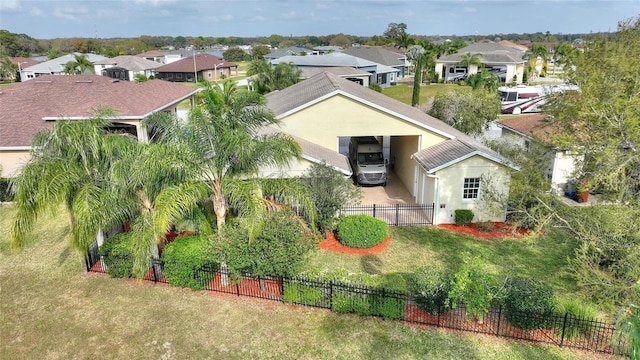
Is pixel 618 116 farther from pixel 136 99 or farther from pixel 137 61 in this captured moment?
pixel 137 61

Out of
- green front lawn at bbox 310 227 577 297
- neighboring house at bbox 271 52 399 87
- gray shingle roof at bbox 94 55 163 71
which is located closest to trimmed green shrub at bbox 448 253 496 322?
green front lawn at bbox 310 227 577 297

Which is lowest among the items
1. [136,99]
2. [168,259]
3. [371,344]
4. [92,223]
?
[371,344]

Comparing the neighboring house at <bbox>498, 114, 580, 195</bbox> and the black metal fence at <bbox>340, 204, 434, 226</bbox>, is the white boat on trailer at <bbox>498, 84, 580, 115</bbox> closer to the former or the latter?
the neighboring house at <bbox>498, 114, 580, 195</bbox>

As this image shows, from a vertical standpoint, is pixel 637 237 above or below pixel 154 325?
above

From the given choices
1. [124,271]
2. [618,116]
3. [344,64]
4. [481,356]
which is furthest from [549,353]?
[344,64]

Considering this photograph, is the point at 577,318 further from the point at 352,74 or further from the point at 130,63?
the point at 130,63

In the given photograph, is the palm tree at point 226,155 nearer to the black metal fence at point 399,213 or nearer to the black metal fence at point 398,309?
the black metal fence at point 398,309
